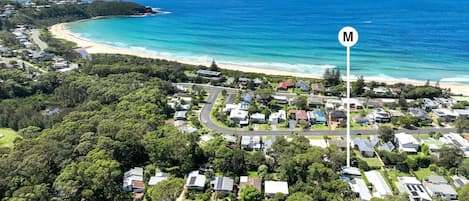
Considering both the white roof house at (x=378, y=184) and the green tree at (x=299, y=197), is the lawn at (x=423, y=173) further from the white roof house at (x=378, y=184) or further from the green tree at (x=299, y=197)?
the green tree at (x=299, y=197)

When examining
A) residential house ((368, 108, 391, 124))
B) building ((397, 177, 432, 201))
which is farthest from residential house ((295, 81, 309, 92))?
building ((397, 177, 432, 201))

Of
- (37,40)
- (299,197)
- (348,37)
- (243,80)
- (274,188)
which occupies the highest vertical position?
(37,40)

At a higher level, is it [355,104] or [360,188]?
[355,104]

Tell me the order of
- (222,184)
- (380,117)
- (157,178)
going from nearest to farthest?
(222,184)
(157,178)
(380,117)

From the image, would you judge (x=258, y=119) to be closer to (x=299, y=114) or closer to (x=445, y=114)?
(x=299, y=114)

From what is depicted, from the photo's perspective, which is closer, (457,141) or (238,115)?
(457,141)

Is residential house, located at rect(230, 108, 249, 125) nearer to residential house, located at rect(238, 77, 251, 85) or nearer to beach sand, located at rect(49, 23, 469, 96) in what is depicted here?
residential house, located at rect(238, 77, 251, 85)

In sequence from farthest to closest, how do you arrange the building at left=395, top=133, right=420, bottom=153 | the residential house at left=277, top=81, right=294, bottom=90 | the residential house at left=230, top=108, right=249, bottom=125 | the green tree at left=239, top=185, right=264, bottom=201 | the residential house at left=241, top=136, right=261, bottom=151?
the residential house at left=277, top=81, right=294, bottom=90
the residential house at left=230, top=108, right=249, bottom=125
the residential house at left=241, top=136, right=261, bottom=151
the building at left=395, top=133, right=420, bottom=153
the green tree at left=239, top=185, right=264, bottom=201

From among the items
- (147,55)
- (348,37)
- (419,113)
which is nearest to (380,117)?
(419,113)
